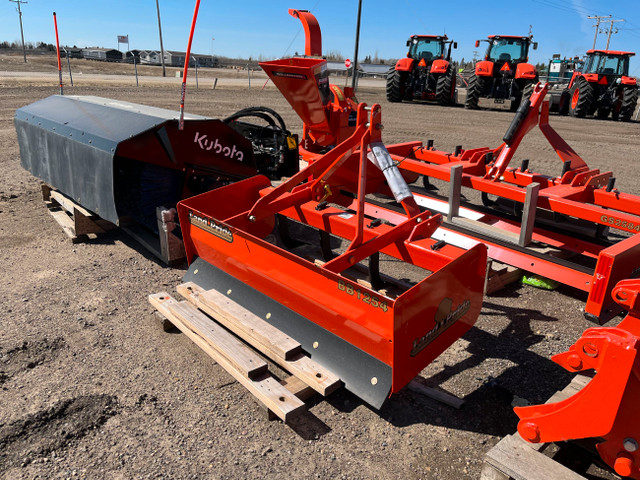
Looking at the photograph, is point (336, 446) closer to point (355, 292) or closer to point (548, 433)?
point (355, 292)

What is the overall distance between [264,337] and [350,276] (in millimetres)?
1385

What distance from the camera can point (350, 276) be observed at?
14.5 ft

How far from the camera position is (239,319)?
3.43 m

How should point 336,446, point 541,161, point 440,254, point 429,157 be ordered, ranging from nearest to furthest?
1. point 336,446
2. point 440,254
3. point 429,157
4. point 541,161

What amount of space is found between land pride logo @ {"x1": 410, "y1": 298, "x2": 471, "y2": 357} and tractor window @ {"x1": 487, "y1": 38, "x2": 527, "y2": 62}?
17.2 metres

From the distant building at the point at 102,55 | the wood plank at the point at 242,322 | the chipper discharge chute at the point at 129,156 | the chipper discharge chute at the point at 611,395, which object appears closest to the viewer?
the chipper discharge chute at the point at 611,395

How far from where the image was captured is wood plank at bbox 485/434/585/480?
2.18 meters

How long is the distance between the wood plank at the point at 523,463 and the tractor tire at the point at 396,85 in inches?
714

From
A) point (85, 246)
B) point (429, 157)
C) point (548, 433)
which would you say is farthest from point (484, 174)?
point (85, 246)

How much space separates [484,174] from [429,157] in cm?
83

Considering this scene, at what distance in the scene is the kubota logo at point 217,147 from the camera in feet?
16.0

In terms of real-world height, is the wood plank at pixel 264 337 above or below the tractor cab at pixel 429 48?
below

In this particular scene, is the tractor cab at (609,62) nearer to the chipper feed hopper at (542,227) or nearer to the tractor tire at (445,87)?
the tractor tire at (445,87)

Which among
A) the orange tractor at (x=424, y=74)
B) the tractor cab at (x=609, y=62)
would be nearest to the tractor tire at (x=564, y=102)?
the tractor cab at (x=609, y=62)
